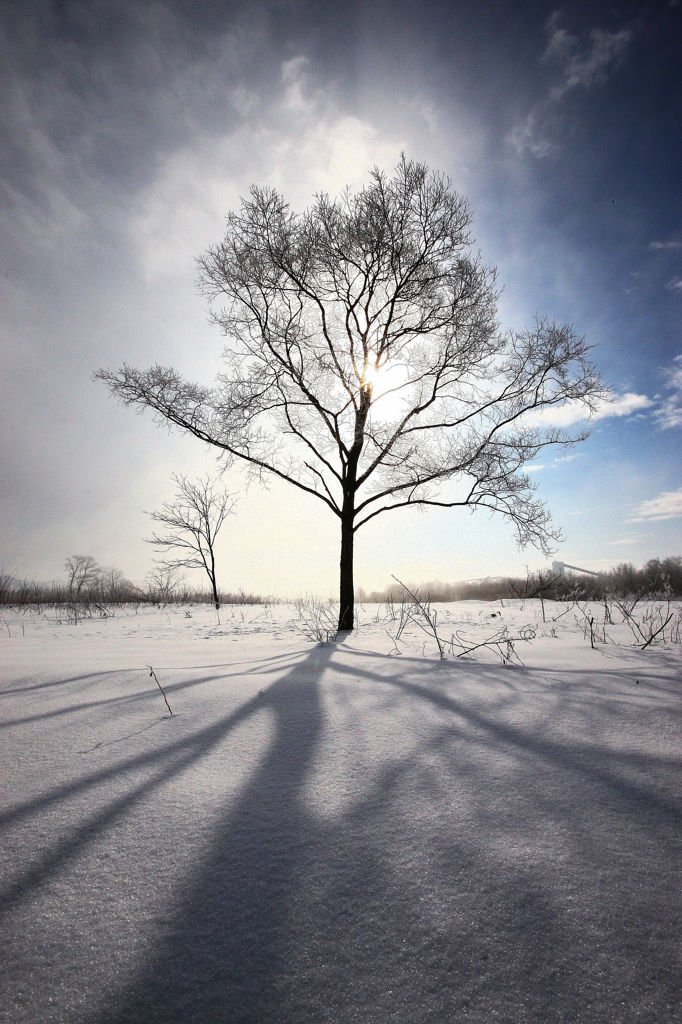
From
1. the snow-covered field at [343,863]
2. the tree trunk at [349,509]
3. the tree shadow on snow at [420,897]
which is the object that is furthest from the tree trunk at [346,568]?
the tree shadow on snow at [420,897]

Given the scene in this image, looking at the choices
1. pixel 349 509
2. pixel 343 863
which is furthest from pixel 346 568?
pixel 343 863

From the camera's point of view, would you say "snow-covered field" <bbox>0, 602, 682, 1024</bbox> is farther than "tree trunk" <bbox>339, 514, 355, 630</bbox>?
No

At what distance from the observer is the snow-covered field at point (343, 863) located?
2.25 ft

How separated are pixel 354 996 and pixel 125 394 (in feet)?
27.7

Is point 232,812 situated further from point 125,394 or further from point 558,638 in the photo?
point 125,394

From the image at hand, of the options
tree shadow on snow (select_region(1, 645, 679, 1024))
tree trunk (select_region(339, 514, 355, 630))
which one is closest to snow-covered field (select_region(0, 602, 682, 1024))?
tree shadow on snow (select_region(1, 645, 679, 1024))

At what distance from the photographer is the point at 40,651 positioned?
4047mm

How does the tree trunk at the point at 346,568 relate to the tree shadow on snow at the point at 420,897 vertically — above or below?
above

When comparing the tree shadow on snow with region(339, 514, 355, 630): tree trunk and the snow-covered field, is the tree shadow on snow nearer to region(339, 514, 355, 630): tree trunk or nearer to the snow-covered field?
the snow-covered field

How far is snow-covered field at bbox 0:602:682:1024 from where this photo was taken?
0.69 meters

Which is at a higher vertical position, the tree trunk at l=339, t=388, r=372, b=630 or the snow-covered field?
the tree trunk at l=339, t=388, r=372, b=630

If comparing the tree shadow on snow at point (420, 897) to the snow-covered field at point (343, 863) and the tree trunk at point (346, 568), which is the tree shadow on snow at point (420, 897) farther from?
the tree trunk at point (346, 568)

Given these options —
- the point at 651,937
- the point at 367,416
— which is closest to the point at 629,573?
the point at 367,416

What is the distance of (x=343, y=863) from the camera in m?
0.95
